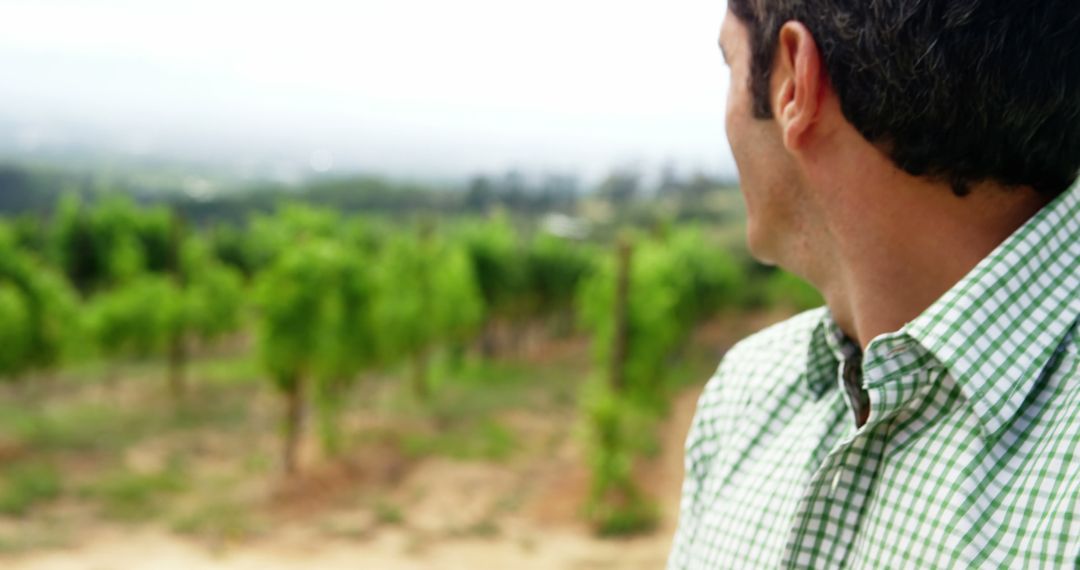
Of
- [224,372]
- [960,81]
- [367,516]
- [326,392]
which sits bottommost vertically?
[367,516]

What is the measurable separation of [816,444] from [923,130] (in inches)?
13.8

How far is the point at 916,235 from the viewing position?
0.78 meters

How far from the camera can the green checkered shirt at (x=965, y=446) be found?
64cm

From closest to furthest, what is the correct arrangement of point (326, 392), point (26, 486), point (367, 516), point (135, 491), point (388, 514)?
1. point (388, 514)
2. point (367, 516)
3. point (26, 486)
4. point (135, 491)
5. point (326, 392)

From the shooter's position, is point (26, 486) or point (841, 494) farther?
point (26, 486)

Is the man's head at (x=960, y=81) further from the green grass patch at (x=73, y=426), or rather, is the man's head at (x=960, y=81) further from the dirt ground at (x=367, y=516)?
the green grass patch at (x=73, y=426)

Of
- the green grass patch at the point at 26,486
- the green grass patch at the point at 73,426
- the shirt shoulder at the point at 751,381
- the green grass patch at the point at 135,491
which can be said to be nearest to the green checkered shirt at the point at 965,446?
the shirt shoulder at the point at 751,381

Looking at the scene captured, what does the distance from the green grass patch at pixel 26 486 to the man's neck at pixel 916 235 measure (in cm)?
1192

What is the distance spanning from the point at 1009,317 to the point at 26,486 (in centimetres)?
1284

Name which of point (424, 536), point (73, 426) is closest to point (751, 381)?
point (424, 536)

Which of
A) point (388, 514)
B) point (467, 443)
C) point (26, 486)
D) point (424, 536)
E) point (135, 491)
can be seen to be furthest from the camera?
point (467, 443)

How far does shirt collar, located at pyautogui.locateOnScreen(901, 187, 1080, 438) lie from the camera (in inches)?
26.8

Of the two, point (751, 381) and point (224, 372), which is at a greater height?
point (751, 381)

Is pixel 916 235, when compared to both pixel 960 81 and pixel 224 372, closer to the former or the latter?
pixel 960 81
